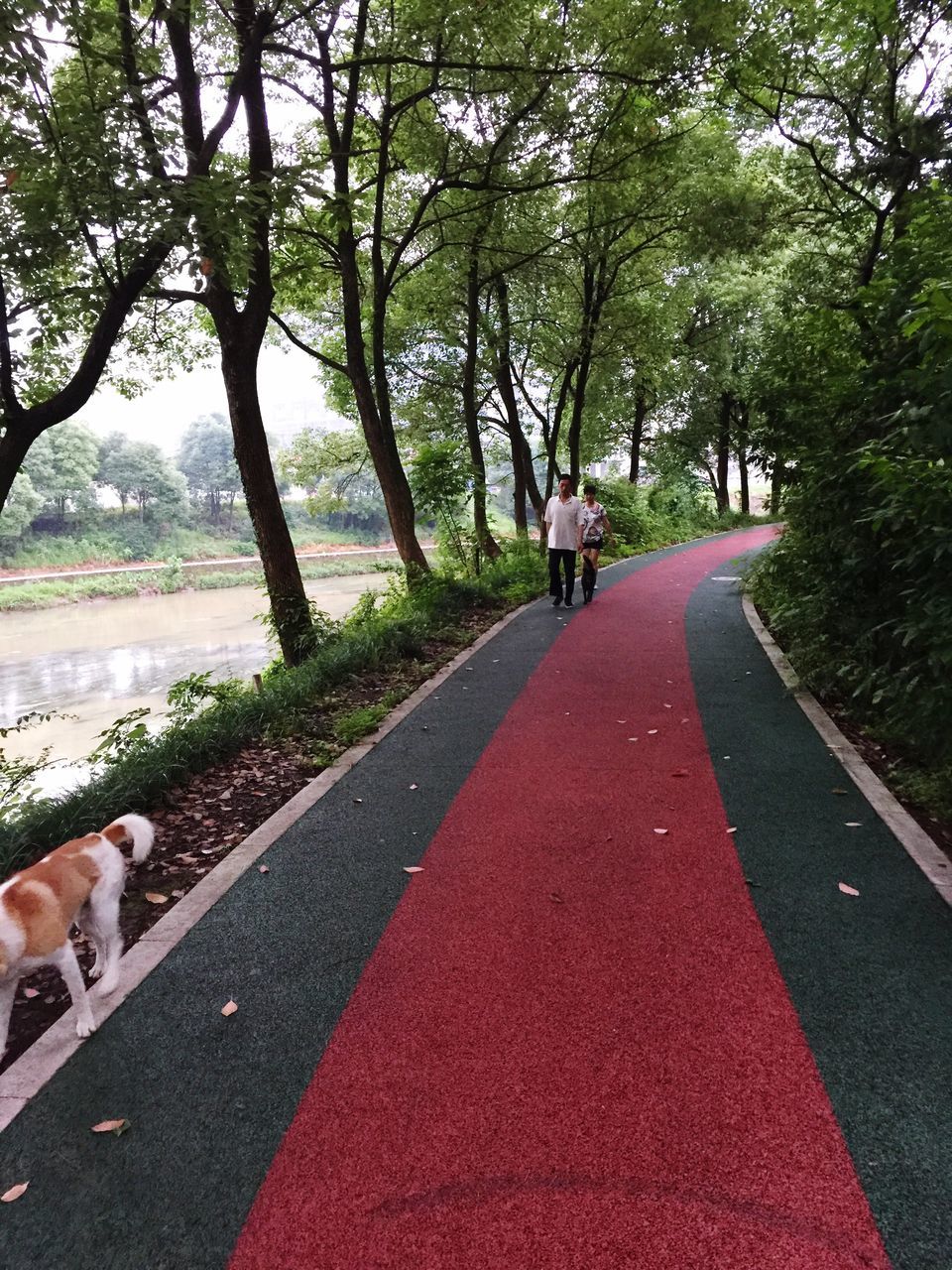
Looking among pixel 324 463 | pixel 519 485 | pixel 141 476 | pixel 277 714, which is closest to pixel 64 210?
pixel 277 714

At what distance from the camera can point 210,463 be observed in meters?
74.2

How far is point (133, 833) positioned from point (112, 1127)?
1120mm

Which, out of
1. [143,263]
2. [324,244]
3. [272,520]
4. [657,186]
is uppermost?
[657,186]

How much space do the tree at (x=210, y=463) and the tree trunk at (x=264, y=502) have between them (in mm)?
Result: 63990

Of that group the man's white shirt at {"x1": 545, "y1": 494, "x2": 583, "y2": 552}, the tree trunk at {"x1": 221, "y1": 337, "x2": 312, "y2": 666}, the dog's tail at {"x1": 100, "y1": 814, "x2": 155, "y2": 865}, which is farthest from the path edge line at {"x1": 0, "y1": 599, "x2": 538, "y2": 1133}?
the man's white shirt at {"x1": 545, "y1": 494, "x2": 583, "y2": 552}

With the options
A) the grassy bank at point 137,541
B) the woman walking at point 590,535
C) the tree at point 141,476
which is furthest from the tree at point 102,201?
the tree at point 141,476

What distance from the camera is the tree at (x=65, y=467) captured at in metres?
54.4

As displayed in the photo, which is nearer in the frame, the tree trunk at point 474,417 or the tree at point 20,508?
the tree trunk at point 474,417

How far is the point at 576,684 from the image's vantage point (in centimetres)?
775

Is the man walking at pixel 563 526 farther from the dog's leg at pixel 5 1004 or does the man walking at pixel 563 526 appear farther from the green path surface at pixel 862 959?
the dog's leg at pixel 5 1004

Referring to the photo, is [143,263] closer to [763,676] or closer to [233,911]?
[233,911]

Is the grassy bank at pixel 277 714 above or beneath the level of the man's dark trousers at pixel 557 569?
beneath

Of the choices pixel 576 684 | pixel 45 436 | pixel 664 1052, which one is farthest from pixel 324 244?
pixel 45 436

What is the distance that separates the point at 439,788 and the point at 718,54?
1029 cm
